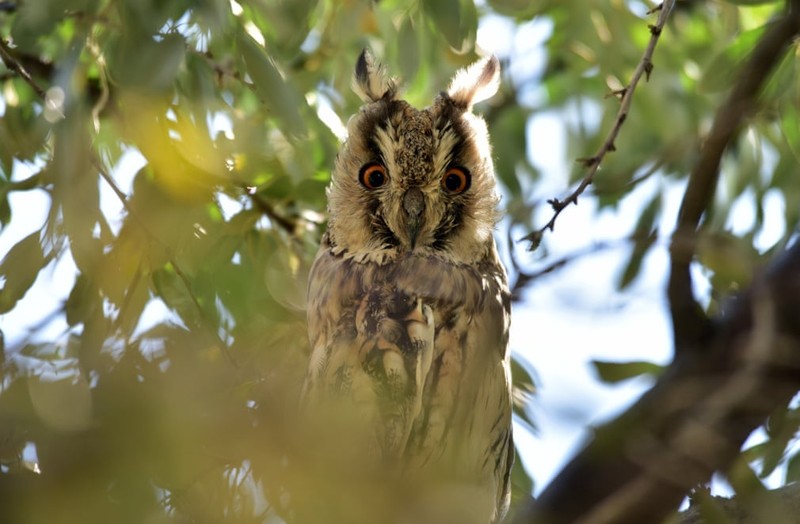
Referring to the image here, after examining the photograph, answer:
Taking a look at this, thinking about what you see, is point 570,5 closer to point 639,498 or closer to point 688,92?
point 688,92

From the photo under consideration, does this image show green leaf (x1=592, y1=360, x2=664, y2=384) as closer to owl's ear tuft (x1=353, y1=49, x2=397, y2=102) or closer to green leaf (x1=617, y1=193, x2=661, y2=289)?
green leaf (x1=617, y1=193, x2=661, y2=289)

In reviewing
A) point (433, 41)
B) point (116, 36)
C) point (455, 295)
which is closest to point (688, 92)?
point (433, 41)

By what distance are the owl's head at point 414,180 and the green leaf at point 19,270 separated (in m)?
0.91

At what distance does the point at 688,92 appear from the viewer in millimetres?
2957

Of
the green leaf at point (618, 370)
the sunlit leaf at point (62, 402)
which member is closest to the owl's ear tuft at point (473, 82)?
the green leaf at point (618, 370)

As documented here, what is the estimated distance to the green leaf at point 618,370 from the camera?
1.12 metres

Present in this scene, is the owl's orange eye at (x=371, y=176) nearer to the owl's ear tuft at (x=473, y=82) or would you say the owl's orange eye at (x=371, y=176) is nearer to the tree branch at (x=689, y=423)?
the owl's ear tuft at (x=473, y=82)

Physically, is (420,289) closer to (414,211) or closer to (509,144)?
(414,211)

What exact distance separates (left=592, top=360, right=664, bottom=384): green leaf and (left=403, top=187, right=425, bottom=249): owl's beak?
986mm

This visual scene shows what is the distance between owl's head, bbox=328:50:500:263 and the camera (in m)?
2.17

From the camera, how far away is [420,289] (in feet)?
6.84

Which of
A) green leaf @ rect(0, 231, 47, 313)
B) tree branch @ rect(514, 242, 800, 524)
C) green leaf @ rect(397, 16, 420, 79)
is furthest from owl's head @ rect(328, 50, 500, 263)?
tree branch @ rect(514, 242, 800, 524)

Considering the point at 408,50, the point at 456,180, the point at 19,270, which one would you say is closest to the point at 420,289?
the point at 456,180

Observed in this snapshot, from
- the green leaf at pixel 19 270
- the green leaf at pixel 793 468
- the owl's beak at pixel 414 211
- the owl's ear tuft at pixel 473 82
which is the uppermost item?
the owl's ear tuft at pixel 473 82
